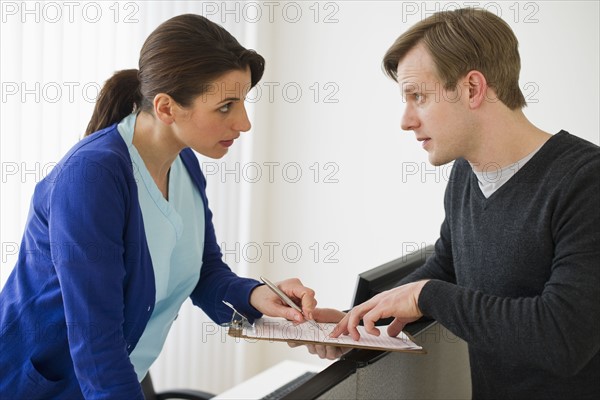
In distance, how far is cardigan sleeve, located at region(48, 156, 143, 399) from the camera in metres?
1.17

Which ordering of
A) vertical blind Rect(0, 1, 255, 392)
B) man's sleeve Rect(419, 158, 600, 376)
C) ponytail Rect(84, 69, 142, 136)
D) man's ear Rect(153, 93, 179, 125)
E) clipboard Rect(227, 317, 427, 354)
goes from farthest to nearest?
vertical blind Rect(0, 1, 255, 392) → ponytail Rect(84, 69, 142, 136) → man's ear Rect(153, 93, 179, 125) → clipboard Rect(227, 317, 427, 354) → man's sleeve Rect(419, 158, 600, 376)

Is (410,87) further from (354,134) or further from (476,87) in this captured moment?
(354,134)

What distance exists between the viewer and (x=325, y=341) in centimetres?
117

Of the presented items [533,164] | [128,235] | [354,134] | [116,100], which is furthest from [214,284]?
Result: [354,134]

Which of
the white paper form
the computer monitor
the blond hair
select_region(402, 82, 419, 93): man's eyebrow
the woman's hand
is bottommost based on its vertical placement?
the white paper form

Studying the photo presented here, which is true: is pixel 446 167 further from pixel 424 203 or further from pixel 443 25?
pixel 443 25

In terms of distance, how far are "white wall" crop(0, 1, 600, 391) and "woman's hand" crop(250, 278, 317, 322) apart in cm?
131

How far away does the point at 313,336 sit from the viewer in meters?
1.24

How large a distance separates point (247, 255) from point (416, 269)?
1753mm

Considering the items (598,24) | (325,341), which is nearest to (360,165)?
(598,24)

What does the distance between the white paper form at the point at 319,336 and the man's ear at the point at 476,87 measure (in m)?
0.47

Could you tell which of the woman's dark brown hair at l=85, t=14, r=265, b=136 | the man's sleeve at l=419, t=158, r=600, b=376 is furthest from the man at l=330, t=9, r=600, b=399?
the woman's dark brown hair at l=85, t=14, r=265, b=136

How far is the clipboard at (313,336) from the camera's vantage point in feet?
3.78

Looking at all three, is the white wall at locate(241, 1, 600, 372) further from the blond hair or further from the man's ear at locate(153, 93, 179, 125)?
the man's ear at locate(153, 93, 179, 125)
